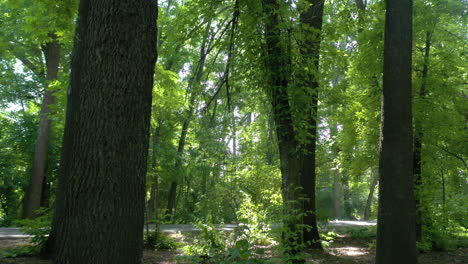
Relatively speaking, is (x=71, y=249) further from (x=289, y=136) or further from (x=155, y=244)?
(x=155, y=244)

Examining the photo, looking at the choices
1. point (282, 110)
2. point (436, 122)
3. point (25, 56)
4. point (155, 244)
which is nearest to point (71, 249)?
point (282, 110)

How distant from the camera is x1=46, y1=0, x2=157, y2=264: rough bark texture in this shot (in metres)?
3.06

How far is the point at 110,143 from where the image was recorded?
3.13m

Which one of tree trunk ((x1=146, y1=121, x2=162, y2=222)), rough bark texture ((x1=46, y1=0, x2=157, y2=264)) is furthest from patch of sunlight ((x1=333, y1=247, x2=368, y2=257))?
rough bark texture ((x1=46, y1=0, x2=157, y2=264))

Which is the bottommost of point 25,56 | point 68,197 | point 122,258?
point 122,258

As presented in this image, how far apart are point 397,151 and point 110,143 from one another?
13.6 feet

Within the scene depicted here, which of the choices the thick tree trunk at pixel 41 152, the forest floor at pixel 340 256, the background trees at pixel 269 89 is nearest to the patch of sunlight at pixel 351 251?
the forest floor at pixel 340 256

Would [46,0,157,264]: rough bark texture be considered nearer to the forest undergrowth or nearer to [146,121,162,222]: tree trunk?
the forest undergrowth

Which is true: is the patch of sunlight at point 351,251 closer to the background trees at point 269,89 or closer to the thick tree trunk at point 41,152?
the background trees at point 269,89

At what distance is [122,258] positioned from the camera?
10.2 feet

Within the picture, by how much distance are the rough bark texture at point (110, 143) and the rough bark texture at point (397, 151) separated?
3776mm

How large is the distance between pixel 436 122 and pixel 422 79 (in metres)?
1.15

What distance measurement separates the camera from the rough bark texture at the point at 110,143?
306 cm

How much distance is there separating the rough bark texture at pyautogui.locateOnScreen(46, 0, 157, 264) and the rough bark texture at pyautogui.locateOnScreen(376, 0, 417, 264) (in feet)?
12.4
